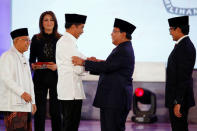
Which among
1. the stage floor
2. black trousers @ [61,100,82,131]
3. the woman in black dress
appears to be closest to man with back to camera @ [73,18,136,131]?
black trousers @ [61,100,82,131]

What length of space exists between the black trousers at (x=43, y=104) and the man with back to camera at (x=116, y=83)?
1048 millimetres

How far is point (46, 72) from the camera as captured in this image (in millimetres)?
4453

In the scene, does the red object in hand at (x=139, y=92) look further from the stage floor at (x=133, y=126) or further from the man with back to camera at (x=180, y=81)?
the man with back to camera at (x=180, y=81)

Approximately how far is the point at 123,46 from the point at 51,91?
51.3 inches

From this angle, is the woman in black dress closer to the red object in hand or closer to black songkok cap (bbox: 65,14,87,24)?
black songkok cap (bbox: 65,14,87,24)

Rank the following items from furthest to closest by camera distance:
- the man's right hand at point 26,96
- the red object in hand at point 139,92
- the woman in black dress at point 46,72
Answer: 1. the red object in hand at point 139,92
2. the woman in black dress at point 46,72
3. the man's right hand at point 26,96

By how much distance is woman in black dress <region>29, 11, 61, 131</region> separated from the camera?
14.6 ft

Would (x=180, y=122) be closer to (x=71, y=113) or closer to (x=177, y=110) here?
(x=177, y=110)

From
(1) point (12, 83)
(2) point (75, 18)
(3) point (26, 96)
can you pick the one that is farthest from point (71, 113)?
(2) point (75, 18)

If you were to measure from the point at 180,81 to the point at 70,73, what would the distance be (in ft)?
3.18

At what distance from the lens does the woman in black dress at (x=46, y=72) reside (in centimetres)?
444

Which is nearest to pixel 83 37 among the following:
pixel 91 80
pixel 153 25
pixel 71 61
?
pixel 91 80

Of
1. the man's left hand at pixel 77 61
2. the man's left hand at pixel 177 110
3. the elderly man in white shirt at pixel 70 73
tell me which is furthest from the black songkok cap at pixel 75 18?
the man's left hand at pixel 177 110

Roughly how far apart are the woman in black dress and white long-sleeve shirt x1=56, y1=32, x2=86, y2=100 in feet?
2.31
